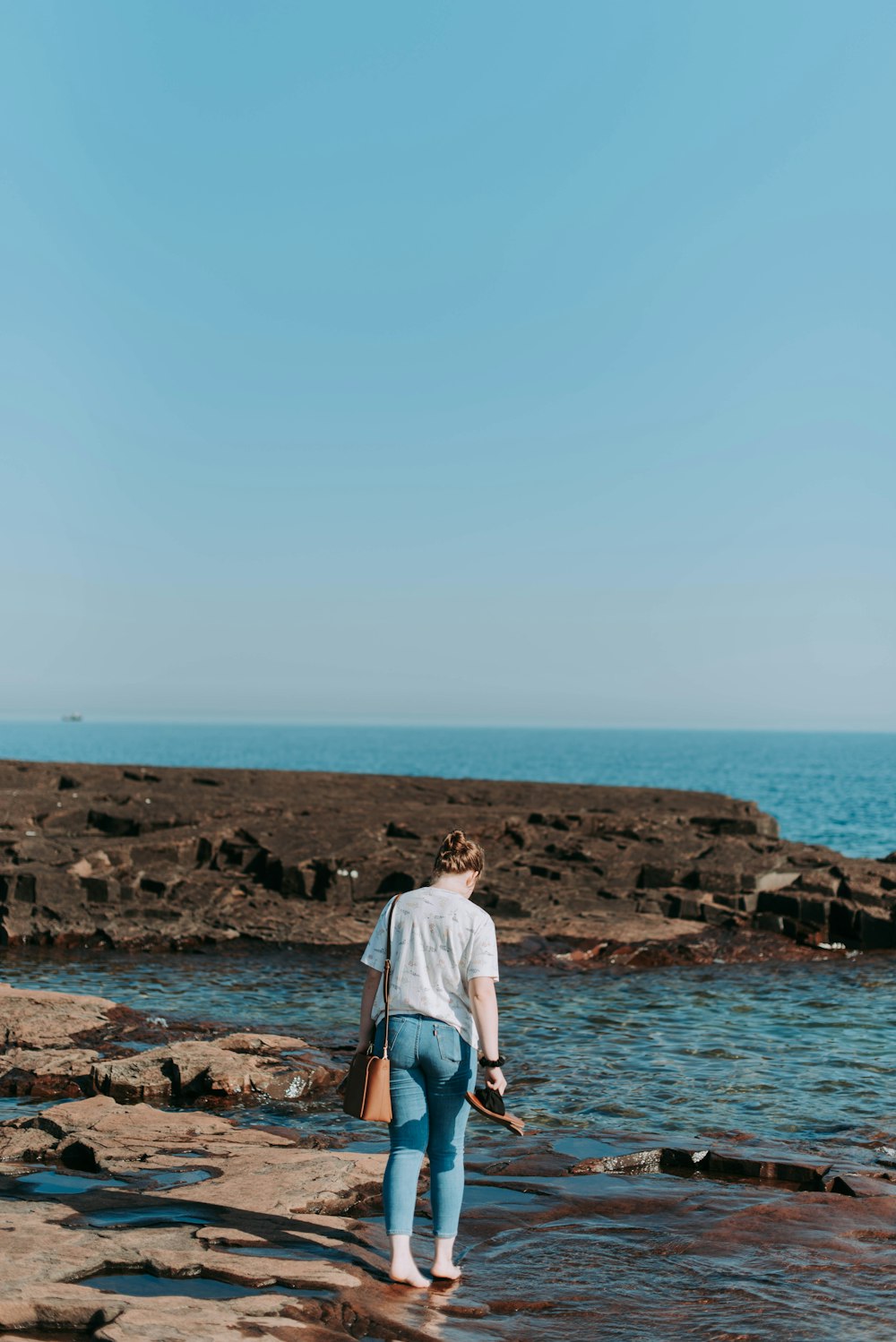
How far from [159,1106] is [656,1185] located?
4251 millimetres

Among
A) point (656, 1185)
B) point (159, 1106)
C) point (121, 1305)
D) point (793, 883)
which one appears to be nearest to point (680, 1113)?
point (656, 1185)

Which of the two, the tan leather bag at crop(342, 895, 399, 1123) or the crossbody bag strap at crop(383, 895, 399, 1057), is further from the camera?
the crossbody bag strap at crop(383, 895, 399, 1057)

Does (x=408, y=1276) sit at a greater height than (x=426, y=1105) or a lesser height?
lesser

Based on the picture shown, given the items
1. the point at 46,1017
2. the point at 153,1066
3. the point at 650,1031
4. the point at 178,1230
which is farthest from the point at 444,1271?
the point at 650,1031

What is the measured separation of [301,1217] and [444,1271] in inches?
47.6

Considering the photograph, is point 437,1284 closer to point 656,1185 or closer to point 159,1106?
point 656,1185

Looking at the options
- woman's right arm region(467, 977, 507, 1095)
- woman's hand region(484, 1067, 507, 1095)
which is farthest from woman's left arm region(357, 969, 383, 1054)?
woman's hand region(484, 1067, 507, 1095)

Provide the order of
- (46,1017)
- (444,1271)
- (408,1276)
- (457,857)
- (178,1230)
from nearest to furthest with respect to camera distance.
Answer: (408,1276), (444,1271), (457,857), (178,1230), (46,1017)

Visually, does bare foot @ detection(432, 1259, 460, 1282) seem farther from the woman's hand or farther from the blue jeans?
the woman's hand

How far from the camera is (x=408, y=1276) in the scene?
5.71 metres

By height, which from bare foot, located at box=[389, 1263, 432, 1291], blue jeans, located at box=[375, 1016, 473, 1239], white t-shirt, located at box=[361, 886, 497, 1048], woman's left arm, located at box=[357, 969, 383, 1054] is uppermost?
white t-shirt, located at box=[361, 886, 497, 1048]

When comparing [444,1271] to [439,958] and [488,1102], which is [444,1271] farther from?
[439,958]

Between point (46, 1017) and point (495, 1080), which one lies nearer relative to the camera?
point (495, 1080)

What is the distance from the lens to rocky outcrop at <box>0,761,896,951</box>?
776 inches
